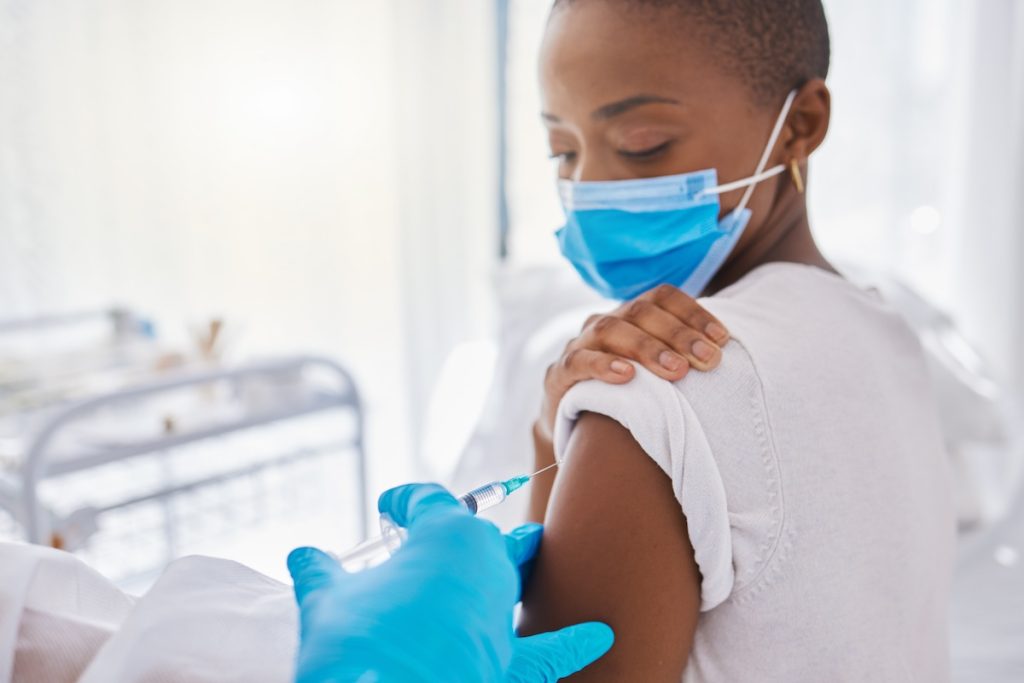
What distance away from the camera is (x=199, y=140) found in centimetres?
307

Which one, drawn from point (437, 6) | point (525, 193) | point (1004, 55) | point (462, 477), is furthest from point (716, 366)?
point (437, 6)

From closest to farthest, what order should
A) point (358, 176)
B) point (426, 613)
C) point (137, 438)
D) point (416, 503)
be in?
point (426, 613) < point (416, 503) < point (137, 438) < point (358, 176)

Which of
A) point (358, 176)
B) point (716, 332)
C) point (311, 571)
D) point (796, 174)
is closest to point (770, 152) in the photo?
point (796, 174)

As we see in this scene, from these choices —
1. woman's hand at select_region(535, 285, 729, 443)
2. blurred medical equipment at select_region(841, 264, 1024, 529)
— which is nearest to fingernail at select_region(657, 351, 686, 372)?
woman's hand at select_region(535, 285, 729, 443)

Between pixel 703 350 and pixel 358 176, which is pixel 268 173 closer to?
pixel 358 176

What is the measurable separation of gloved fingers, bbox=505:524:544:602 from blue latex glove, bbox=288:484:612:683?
0.10 meters

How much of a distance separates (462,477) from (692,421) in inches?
55.2

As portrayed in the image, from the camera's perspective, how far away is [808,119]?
0.97m

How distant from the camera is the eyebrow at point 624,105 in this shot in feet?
2.85

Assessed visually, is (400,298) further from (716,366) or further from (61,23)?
(716,366)

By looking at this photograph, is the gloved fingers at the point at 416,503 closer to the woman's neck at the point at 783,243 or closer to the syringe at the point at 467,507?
the syringe at the point at 467,507

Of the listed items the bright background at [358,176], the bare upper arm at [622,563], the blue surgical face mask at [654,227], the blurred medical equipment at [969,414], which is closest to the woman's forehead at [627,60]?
the blue surgical face mask at [654,227]

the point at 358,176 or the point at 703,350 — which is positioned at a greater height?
the point at 703,350

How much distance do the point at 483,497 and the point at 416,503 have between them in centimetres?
14
